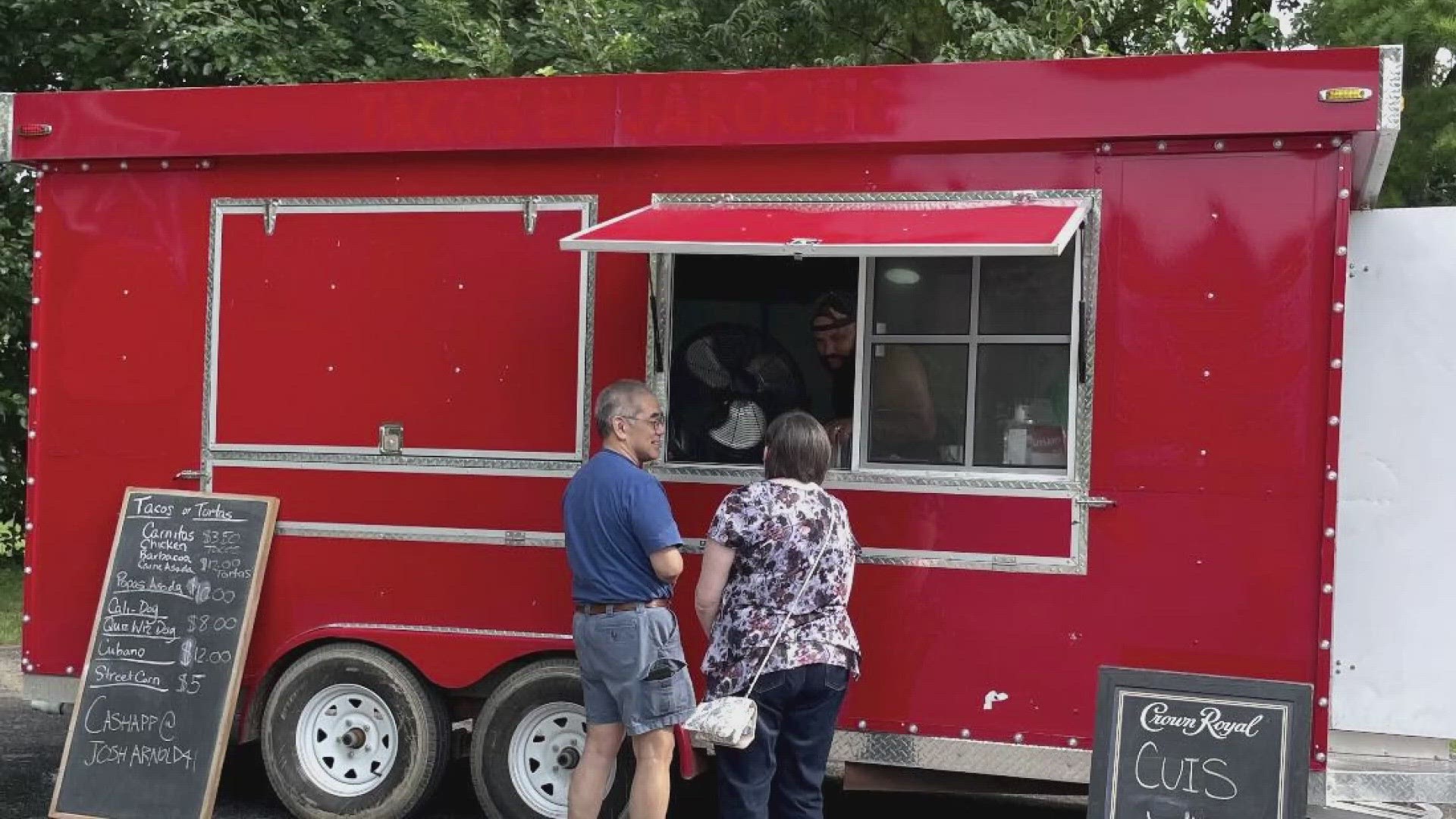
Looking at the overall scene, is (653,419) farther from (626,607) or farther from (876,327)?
(876,327)

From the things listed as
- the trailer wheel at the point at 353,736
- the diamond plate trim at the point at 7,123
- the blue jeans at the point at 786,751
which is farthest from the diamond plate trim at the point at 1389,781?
the diamond plate trim at the point at 7,123

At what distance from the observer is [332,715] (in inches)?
247

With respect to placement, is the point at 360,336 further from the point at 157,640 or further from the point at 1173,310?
the point at 1173,310

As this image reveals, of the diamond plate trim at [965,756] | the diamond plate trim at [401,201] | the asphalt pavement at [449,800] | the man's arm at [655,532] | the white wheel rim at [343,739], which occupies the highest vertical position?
the diamond plate trim at [401,201]

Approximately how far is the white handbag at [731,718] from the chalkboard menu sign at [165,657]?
2.18m

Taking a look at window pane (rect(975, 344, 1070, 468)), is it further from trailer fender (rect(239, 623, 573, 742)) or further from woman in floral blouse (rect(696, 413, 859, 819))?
trailer fender (rect(239, 623, 573, 742))

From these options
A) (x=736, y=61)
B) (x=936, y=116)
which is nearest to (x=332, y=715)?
(x=936, y=116)

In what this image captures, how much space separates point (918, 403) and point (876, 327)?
316 mm

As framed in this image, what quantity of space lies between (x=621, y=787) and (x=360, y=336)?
2.01 metres

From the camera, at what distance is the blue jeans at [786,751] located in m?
4.98

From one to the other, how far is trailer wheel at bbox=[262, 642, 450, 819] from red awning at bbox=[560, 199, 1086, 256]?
1904 millimetres

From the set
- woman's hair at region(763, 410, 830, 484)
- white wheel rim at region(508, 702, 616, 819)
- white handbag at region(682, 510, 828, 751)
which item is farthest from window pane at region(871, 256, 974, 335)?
white wheel rim at region(508, 702, 616, 819)

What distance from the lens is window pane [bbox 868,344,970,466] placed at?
5.69 meters

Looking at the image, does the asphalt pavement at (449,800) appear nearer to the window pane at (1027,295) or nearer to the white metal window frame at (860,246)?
the window pane at (1027,295)
